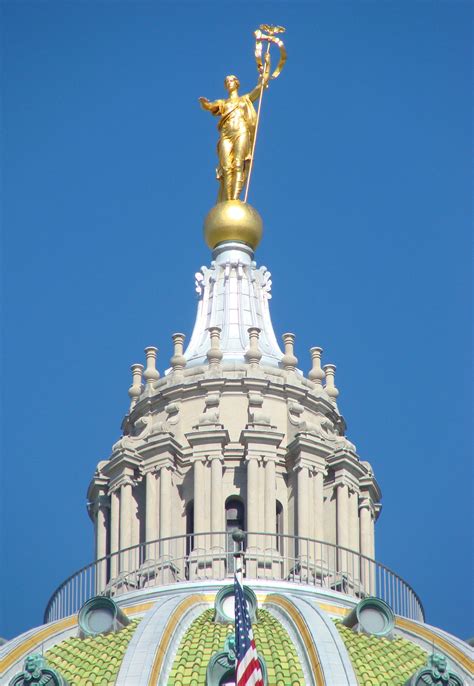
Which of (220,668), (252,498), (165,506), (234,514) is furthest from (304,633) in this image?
(165,506)

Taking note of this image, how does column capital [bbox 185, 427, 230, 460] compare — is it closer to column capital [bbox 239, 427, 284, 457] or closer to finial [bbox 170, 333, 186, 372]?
column capital [bbox 239, 427, 284, 457]

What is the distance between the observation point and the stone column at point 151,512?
8538 cm

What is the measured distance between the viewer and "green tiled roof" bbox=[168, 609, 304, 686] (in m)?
78.6

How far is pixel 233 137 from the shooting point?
309 feet

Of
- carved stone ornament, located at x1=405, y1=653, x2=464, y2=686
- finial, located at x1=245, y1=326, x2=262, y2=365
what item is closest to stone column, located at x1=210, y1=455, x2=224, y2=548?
finial, located at x1=245, y1=326, x2=262, y2=365

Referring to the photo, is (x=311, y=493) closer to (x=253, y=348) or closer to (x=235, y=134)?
(x=253, y=348)

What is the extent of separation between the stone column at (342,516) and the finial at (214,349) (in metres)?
4.88

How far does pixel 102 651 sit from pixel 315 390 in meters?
12.8

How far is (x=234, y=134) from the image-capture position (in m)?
94.2

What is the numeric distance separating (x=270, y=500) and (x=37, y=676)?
10.4 m

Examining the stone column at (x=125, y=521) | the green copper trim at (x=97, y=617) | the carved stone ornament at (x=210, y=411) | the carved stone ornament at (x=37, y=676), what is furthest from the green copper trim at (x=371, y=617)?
the carved stone ornament at (x=210, y=411)

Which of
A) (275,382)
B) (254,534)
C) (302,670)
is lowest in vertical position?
(302,670)

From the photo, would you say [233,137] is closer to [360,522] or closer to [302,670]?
[360,522]

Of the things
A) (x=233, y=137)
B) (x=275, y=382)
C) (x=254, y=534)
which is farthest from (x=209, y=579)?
(x=233, y=137)
